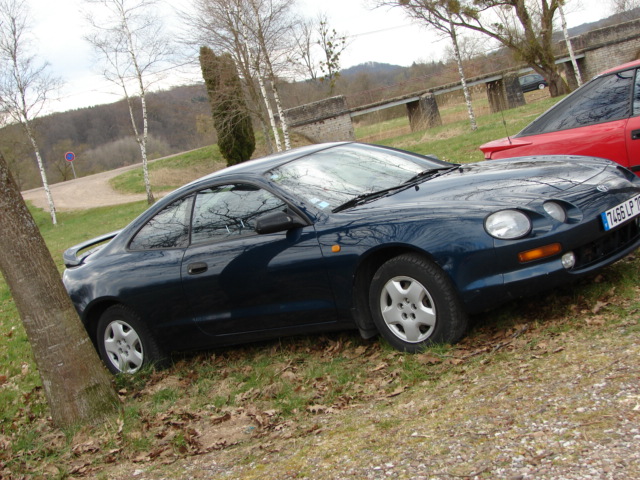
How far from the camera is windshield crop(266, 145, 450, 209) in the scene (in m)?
5.06

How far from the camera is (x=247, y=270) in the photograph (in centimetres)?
512

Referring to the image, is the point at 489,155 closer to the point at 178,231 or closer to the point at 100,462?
the point at 178,231

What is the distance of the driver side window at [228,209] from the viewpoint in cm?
516

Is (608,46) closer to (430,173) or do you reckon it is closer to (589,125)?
(589,125)

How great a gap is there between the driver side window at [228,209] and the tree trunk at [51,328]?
3.65ft

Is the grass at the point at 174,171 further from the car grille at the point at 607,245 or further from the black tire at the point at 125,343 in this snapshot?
the car grille at the point at 607,245

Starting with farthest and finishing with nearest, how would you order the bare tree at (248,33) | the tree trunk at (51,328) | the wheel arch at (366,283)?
the bare tree at (248,33), the tree trunk at (51,328), the wheel arch at (366,283)

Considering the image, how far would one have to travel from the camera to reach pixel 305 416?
4273 mm

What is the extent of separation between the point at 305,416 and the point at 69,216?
101 ft

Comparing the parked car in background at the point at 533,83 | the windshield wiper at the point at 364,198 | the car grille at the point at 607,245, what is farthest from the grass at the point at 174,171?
the car grille at the point at 607,245

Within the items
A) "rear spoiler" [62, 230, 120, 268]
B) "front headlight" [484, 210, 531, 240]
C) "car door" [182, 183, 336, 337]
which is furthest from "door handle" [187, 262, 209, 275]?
"front headlight" [484, 210, 531, 240]

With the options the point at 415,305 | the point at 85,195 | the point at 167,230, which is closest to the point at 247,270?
the point at 167,230

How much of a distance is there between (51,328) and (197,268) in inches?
44.3

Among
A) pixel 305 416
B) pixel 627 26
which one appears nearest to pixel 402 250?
pixel 305 416
